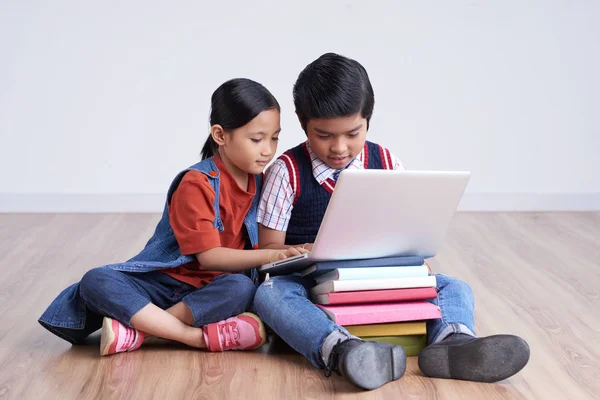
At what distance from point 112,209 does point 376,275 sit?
86.3 inches

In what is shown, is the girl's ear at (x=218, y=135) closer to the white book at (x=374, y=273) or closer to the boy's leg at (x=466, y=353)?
the white book at (x=374, y=273)

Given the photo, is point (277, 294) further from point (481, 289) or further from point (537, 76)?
point (537, 76)

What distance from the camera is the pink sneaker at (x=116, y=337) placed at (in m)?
1.70

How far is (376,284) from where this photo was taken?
5.41 ft

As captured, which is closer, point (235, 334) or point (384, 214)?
point (384, 214)

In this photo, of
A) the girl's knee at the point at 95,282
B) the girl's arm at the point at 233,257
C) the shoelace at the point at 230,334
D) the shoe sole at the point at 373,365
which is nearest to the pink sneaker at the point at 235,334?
the shoelace at the point at 230,334

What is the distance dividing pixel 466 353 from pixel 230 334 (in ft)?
1.58

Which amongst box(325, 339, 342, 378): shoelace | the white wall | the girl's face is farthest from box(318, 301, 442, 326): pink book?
the white wall

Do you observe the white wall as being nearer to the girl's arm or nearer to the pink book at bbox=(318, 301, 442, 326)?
the girl's arm

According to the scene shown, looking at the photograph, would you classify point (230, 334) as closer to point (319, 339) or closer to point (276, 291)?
point (276, 291)

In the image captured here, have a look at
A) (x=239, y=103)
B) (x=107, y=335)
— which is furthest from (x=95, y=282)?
(x=239, y=103)

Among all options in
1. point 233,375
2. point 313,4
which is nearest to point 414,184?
point 233,375

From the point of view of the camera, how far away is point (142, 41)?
11.7 feet

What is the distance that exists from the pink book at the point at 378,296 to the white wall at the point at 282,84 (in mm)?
1979
